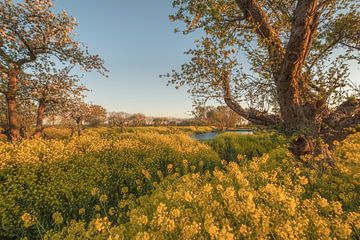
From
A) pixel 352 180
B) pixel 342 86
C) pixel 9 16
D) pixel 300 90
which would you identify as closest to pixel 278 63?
pixel 300 90

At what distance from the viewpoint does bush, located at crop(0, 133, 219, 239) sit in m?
5.63

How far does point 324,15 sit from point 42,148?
14102mm

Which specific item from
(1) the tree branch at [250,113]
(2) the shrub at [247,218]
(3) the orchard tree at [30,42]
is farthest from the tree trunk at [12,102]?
(1) the tree branch at [250,113]

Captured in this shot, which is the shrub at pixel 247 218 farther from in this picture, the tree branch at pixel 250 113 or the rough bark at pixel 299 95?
the tree branch at pixel 250 113

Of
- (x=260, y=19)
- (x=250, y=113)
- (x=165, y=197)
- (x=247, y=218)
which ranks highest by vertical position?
(x=260, y=19)

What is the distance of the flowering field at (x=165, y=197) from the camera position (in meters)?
2.99

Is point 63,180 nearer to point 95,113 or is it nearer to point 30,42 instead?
point 30,42

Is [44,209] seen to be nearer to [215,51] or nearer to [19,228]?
[19,228]

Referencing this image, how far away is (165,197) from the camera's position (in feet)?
16.3

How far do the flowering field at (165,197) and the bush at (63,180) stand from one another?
41mm

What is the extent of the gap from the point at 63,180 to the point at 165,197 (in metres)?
4.96

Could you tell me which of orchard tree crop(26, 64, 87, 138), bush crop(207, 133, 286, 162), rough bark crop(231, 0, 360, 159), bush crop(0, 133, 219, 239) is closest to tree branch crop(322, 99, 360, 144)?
rough bark crop(231, 0, 360, 159)

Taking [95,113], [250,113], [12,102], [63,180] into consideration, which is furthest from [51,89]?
[95,113]

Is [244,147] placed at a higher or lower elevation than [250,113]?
lower
